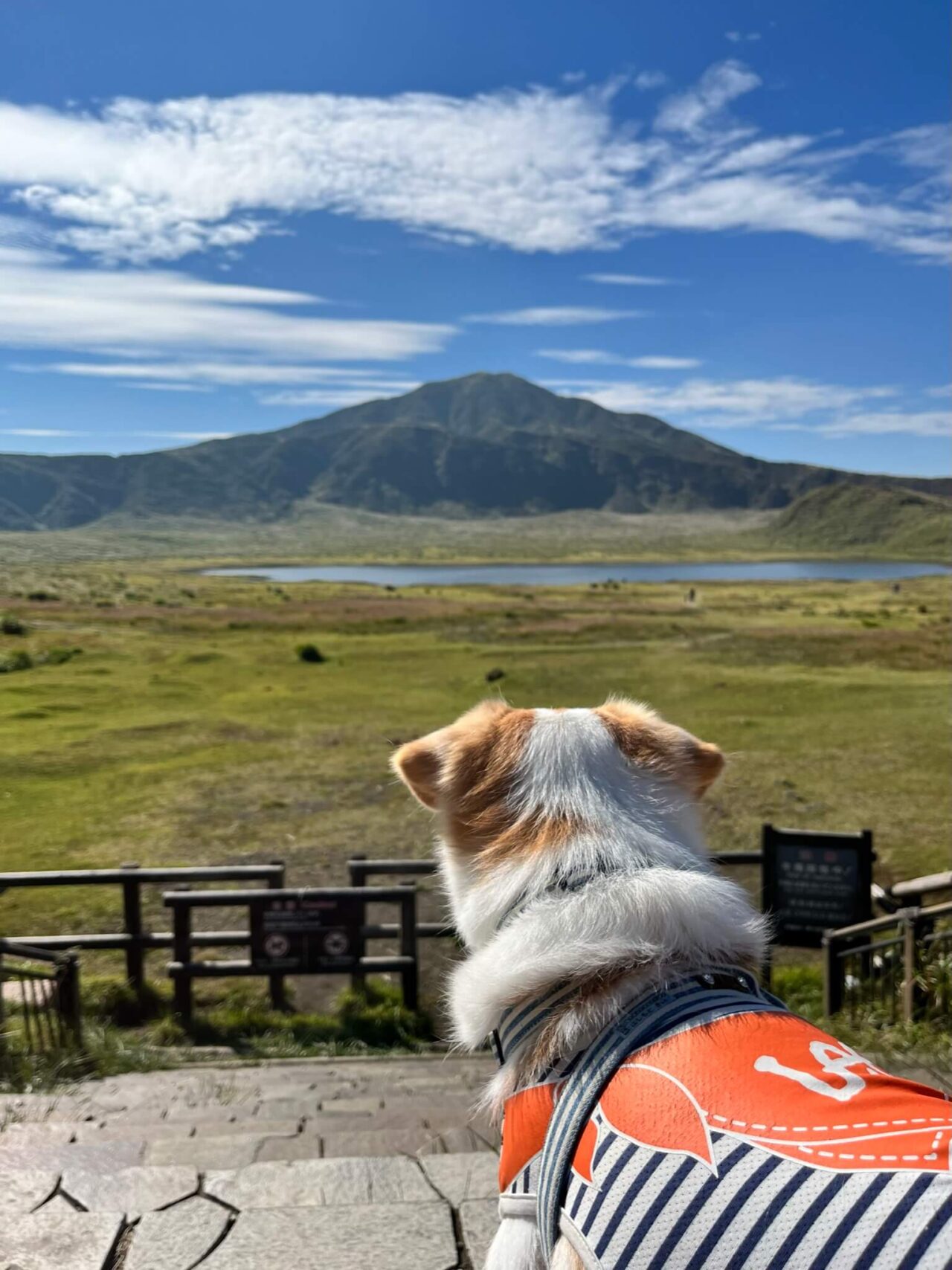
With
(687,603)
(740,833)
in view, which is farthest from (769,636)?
(740,833)

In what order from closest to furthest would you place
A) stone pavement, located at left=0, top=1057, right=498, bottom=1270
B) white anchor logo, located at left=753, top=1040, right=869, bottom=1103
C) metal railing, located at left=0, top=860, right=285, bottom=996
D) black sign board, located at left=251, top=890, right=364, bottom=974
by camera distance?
white anchor logo, located at left=753, top=1040, right=869, bottom=1103 < stone pavement, located at left=0, top=1057, right=498, bottom=1270 < metal railing, located at left=0, top=860, right=285, bottom=996 < black sign board, located at left=251, top=890, right=364, bottom=974

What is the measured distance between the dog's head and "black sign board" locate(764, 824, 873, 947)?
530cm

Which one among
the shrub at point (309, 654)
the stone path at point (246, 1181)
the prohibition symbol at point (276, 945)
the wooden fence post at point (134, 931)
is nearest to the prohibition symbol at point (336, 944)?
the prohibition symbol at point (276, 945)

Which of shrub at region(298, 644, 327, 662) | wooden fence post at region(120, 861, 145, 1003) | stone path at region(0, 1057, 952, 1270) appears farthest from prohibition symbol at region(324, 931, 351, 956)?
shrub at region(298, 644, 327, 662)

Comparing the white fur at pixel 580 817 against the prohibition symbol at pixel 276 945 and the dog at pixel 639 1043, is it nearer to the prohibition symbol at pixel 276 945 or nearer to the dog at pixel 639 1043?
the dog at pixel 639 1043

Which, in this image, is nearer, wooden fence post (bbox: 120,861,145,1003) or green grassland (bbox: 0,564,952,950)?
wooden fence post (bbox: 120,861,145,1003)

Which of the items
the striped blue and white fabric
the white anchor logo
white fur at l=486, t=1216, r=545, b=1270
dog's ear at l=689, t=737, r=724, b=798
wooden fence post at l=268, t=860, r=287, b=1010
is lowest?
wooden fence post at l=268, t=860, r=287, b=1010

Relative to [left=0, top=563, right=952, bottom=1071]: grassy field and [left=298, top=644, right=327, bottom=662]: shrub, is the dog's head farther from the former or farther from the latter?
[left=298, top=644, right=327, bottom=662]: shrub

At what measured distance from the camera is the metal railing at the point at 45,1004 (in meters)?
5.57

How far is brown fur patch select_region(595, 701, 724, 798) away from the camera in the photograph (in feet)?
7.75

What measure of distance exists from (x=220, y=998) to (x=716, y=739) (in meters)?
11.1

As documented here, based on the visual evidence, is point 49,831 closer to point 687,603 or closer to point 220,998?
point 220,998

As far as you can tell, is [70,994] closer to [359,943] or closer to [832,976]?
[359,943]

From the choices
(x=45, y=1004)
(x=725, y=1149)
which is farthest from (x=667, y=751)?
(x=45, y=1004)
